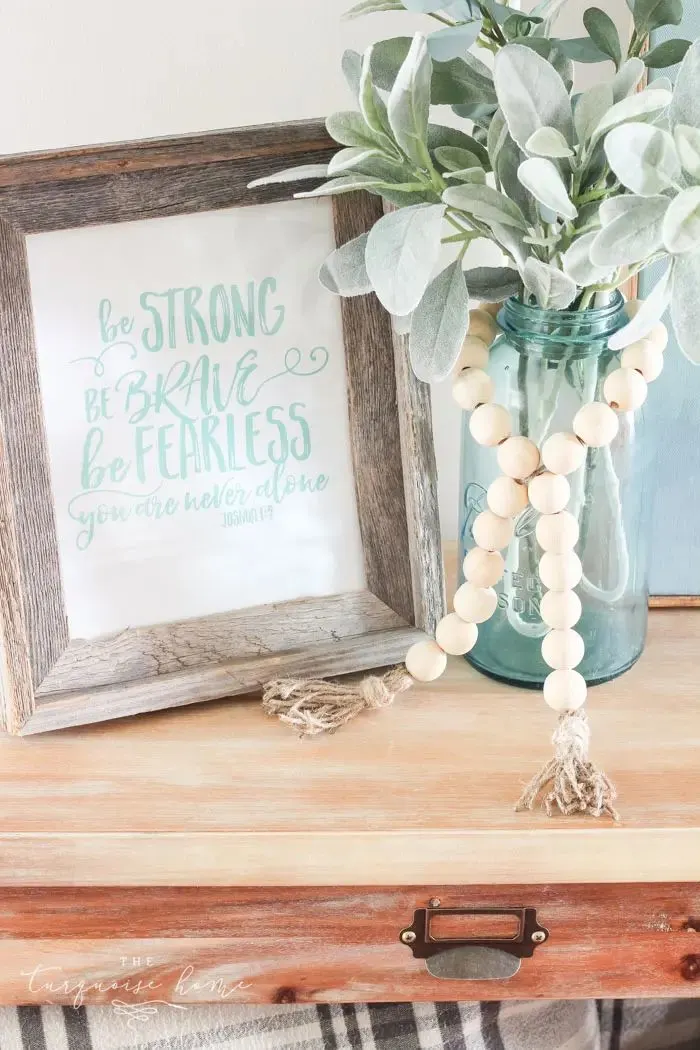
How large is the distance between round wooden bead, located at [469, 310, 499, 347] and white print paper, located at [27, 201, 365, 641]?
0.30 ft

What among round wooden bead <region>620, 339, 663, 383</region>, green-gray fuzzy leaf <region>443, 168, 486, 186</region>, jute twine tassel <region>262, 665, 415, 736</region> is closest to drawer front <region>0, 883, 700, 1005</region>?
jute twine tassel <region>262, 665, 415, 736</region>

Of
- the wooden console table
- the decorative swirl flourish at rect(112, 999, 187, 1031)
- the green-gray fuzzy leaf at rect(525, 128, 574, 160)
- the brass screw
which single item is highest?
the green-gray fuzzy leaf at rect(525, 128, 574, 160)

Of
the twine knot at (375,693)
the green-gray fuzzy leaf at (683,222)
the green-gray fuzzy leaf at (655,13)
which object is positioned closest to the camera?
the green-gray fuzzy leaf at (683,222)

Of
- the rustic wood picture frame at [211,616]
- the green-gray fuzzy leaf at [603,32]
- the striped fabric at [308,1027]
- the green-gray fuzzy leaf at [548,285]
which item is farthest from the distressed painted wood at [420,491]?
the striped fabric at [308,1027]

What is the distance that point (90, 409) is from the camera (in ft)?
2.08

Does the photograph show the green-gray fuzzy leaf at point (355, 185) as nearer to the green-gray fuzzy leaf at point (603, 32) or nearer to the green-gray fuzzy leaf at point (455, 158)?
the green-gray fuzzy leaf at point (455, 158)

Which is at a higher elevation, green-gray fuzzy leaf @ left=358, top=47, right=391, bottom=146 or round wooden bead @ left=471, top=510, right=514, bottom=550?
green-gray fuzzy leaf @ left=358, top=47, right=391, bottom=146

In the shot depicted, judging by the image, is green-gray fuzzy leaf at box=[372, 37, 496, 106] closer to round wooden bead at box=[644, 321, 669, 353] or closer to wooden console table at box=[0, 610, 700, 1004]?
round wooden bead at box=[644, 321, 669, 353]

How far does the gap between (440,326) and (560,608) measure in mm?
185

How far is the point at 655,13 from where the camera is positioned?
22.6 inches

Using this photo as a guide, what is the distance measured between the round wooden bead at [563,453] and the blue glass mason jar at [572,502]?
5 centimetres

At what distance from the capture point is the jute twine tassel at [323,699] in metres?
0.66

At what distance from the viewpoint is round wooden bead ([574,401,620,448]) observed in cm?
57

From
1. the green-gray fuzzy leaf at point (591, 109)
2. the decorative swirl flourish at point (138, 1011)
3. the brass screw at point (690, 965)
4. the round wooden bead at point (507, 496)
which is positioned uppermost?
the green-gray fuzzy leaf at point (591, 109)
